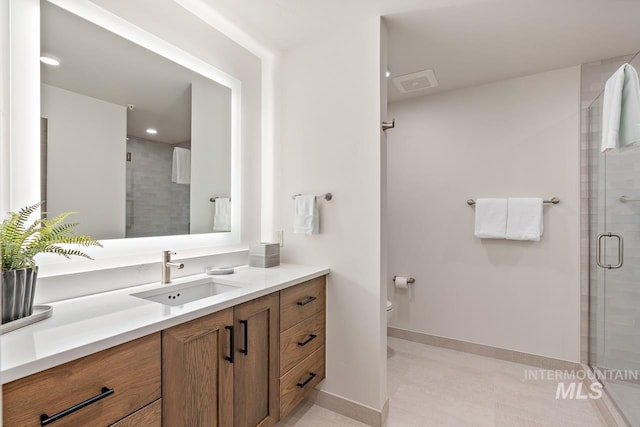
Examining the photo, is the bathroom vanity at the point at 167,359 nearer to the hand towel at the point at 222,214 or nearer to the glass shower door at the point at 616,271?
the hand towel at the point at 222,214

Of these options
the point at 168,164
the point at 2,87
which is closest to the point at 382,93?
the point at 168,164

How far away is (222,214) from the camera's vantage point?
204cm

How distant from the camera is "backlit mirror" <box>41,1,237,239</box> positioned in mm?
1308

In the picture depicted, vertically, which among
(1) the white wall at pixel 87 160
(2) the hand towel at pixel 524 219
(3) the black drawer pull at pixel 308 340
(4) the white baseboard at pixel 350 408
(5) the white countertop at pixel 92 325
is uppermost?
(1) the white wall at pixel 87 160

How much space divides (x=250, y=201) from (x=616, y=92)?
2242mm

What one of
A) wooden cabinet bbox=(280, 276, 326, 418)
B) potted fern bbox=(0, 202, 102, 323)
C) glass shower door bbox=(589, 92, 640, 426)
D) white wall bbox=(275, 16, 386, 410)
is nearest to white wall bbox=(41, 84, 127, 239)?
potted fern bbox=(0, 202, 102, 323)

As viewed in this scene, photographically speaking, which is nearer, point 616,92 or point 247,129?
point 616,92

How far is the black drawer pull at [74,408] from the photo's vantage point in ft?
2.52

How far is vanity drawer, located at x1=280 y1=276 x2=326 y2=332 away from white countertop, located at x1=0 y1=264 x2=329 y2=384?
0.12 metres

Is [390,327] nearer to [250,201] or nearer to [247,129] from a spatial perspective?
[250,201]

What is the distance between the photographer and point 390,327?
120 inches

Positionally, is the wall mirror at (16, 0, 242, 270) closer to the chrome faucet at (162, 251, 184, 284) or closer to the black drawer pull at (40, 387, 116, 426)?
the chrome faucet at (162, 251, 184, 284)

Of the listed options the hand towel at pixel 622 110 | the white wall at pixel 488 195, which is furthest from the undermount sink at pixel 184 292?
the hand towel at pixel 622 110

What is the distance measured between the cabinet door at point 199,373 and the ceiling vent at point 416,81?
225 cm
